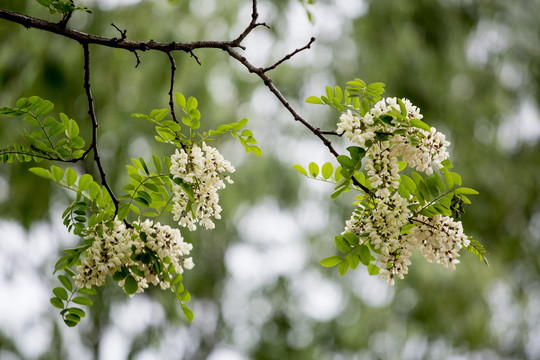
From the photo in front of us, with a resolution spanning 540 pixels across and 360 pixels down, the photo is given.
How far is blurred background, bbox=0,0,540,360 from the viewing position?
3.31 meters

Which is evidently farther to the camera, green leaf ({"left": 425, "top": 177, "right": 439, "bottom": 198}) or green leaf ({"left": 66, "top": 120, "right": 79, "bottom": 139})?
green leaf ({"left": 66, "top": 120, "right": 79, "bottom": 139})

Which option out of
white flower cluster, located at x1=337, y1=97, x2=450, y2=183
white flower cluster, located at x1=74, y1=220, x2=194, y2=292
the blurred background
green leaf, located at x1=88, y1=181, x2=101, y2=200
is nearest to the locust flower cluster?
white flower cluster, located at x1=337, y1=97, x2=450, y2=183

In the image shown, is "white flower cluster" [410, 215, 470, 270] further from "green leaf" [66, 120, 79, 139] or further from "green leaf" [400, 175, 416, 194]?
"green leaf" [66, 120, 79, 139]

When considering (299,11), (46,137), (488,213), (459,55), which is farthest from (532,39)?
(46,137)

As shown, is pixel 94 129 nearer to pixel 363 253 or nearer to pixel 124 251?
pixel 124 251

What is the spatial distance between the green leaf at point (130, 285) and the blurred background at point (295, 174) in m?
2.35

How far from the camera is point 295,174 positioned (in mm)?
4059

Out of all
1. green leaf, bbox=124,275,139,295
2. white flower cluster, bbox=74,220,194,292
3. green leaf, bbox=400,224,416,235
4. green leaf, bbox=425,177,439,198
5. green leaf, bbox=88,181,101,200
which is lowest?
green leaf, bbox=124,275,139,295

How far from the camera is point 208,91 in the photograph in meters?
3.53

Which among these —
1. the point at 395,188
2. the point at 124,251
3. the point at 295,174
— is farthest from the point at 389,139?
the point at 295,174

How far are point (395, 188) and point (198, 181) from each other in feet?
1.13

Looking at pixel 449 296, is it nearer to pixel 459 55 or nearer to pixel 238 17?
pixel 459 55

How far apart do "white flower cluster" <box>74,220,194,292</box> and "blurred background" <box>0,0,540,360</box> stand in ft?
7.66

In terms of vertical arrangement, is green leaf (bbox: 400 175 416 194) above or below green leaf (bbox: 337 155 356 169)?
above
